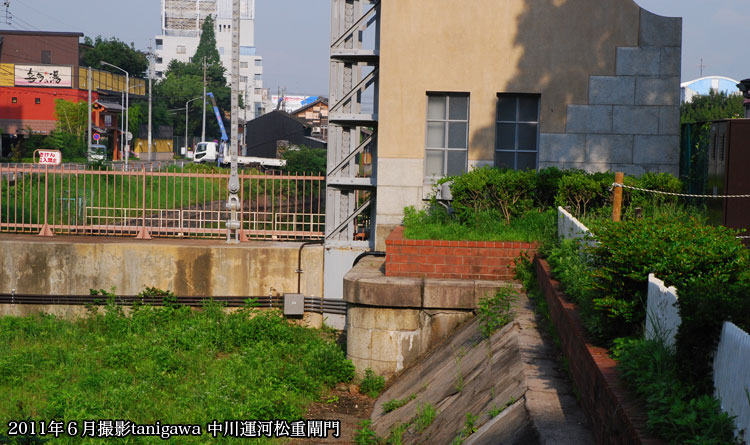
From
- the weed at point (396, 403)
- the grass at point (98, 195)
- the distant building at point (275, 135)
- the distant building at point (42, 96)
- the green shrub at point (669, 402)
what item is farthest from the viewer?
the distant building at point (42, 96)

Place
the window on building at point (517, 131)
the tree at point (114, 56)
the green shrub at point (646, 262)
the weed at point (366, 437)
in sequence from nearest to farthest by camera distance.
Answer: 1. the green shrub at point (646, 262)
2. the weed at point (366, 437)
3. the window on building at point (517, 131)
4. the tree at point (114, 56)

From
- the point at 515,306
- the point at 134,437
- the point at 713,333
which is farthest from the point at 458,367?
the point at 713,333

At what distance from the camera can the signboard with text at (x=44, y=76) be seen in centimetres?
6450

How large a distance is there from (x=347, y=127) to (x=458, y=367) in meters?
6.84

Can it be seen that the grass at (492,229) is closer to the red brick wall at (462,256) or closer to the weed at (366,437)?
the red brick wall at (462,256)

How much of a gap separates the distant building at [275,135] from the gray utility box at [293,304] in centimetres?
4315

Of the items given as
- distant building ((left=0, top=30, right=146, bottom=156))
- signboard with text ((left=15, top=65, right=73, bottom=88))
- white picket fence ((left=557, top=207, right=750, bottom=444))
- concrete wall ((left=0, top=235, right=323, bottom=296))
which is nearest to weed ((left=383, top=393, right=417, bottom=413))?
white picket fence ((left=557, top=207, right=750, bottom=444))

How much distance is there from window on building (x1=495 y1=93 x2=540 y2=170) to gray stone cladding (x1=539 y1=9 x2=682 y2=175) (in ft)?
1.07

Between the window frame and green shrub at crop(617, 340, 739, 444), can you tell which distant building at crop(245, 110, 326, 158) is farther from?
green shrub at crop(617, 340, 739, 444)

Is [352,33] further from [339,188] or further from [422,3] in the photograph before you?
[339,188]

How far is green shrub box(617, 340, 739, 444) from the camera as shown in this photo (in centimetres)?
404

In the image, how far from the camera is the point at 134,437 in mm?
8453

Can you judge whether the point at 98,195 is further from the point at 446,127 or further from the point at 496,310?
the point at 496,310

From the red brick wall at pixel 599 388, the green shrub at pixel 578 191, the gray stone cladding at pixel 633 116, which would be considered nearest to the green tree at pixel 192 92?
the gray stone cladding at pixel 633 116
